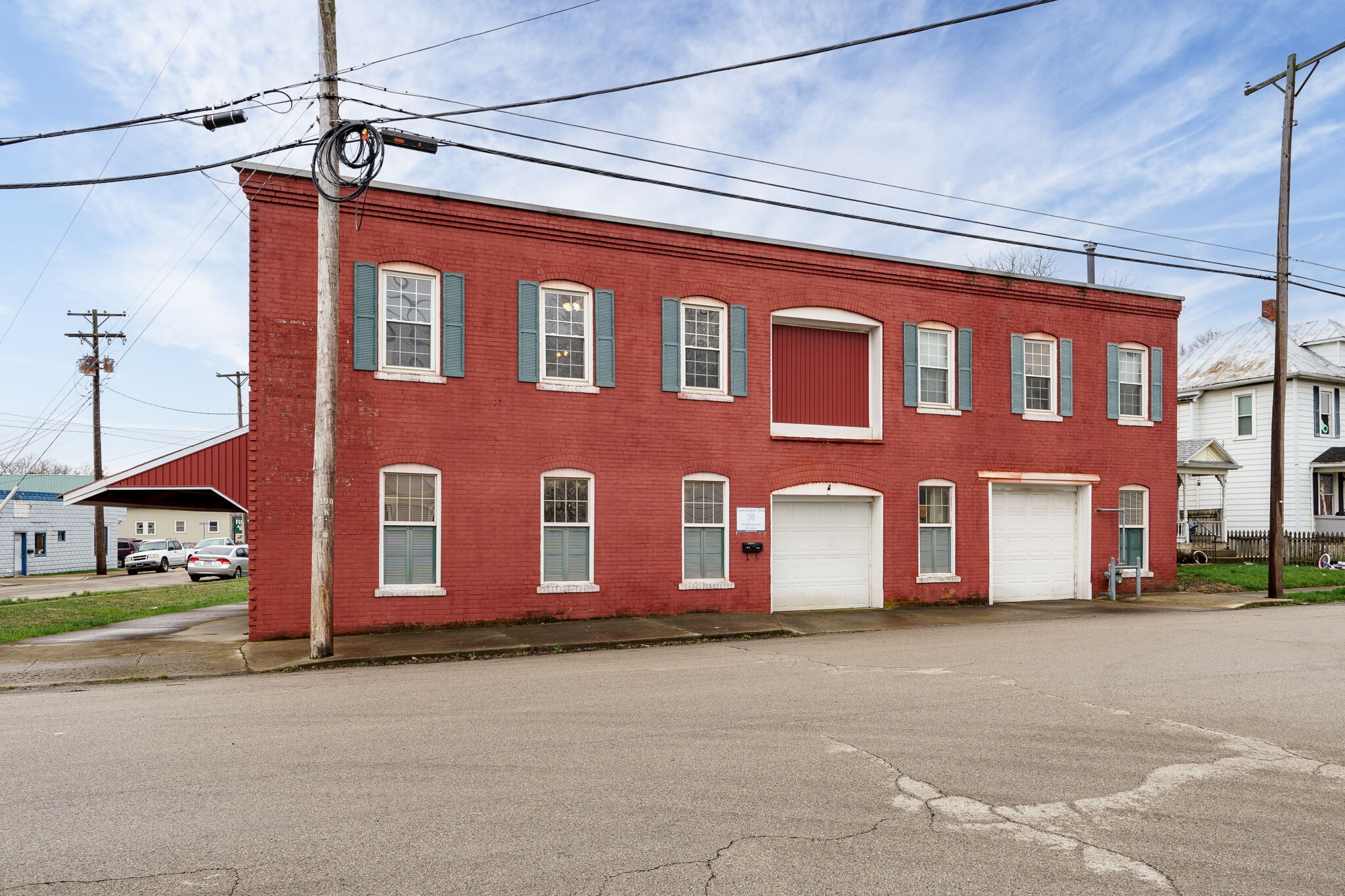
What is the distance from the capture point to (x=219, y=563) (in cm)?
3731

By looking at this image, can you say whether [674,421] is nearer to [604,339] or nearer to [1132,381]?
[604,339]

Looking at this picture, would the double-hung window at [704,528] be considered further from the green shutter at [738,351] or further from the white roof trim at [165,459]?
the white roof trim at [165,459]

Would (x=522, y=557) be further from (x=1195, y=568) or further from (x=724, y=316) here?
(x=1195, y=568)

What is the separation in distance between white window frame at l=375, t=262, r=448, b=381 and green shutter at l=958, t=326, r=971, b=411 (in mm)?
10341

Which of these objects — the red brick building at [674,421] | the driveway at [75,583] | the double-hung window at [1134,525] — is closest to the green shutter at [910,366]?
the red brick building at [674,421]

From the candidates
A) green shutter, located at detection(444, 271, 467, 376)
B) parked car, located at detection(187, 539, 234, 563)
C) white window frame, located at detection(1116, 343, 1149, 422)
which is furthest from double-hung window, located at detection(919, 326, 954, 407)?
parked car, located at detection(187, 539, 234, 563)

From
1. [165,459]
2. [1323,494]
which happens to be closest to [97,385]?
[165,459]

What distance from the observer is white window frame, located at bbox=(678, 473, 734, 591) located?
1633 centimetres

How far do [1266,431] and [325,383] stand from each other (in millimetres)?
34578

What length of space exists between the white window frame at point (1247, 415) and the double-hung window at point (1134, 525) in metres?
A: 17.5

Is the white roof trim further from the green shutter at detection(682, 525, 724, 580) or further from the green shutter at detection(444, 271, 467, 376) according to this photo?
the green shutter at detection(682, 525, 724, 580)

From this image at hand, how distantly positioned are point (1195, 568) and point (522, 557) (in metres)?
21.2

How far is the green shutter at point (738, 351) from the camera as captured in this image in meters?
16.8

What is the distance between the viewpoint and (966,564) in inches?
742
